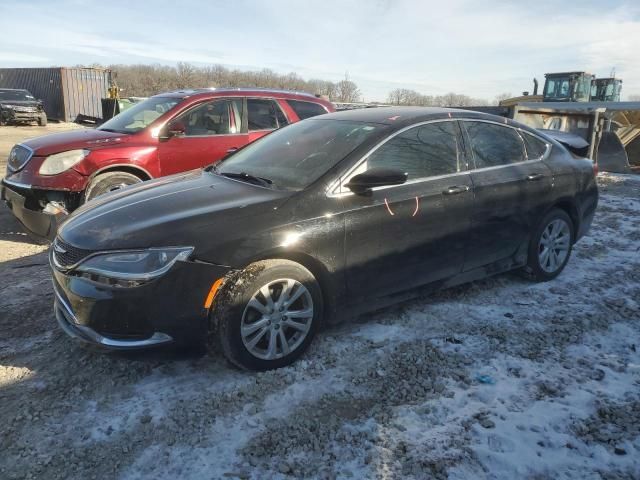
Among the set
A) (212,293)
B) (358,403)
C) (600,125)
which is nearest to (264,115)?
(212,293)

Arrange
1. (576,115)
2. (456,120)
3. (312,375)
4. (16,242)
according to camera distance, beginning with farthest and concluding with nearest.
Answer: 1. (576,115)
2. (16,242)
3. (456,120)
4. (312,375)

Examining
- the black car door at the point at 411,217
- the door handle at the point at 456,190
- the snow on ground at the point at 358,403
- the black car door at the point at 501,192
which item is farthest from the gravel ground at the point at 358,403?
the door handle at the point at 456,190

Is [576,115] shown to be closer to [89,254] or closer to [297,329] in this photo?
[297,329]

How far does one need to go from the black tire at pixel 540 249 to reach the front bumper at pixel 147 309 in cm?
299

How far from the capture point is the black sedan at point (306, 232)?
2.78 meters

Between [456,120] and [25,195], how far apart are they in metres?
4.56

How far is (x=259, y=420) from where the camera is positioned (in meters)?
2.65

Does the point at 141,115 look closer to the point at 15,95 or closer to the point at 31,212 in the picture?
the point at 31,212

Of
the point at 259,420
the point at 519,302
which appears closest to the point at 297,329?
the point at 259,420

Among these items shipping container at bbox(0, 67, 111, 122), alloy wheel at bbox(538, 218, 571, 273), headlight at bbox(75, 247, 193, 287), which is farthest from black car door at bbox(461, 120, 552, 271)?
shipping container at bbox(0, 67, 111, 122)

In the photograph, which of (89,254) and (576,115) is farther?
(576,115)

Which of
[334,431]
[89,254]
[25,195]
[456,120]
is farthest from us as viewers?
[25,195]

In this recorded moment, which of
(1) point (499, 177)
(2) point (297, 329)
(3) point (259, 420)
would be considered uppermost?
(1) point (499, 177)

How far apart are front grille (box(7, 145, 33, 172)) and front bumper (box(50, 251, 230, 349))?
3.53 m
